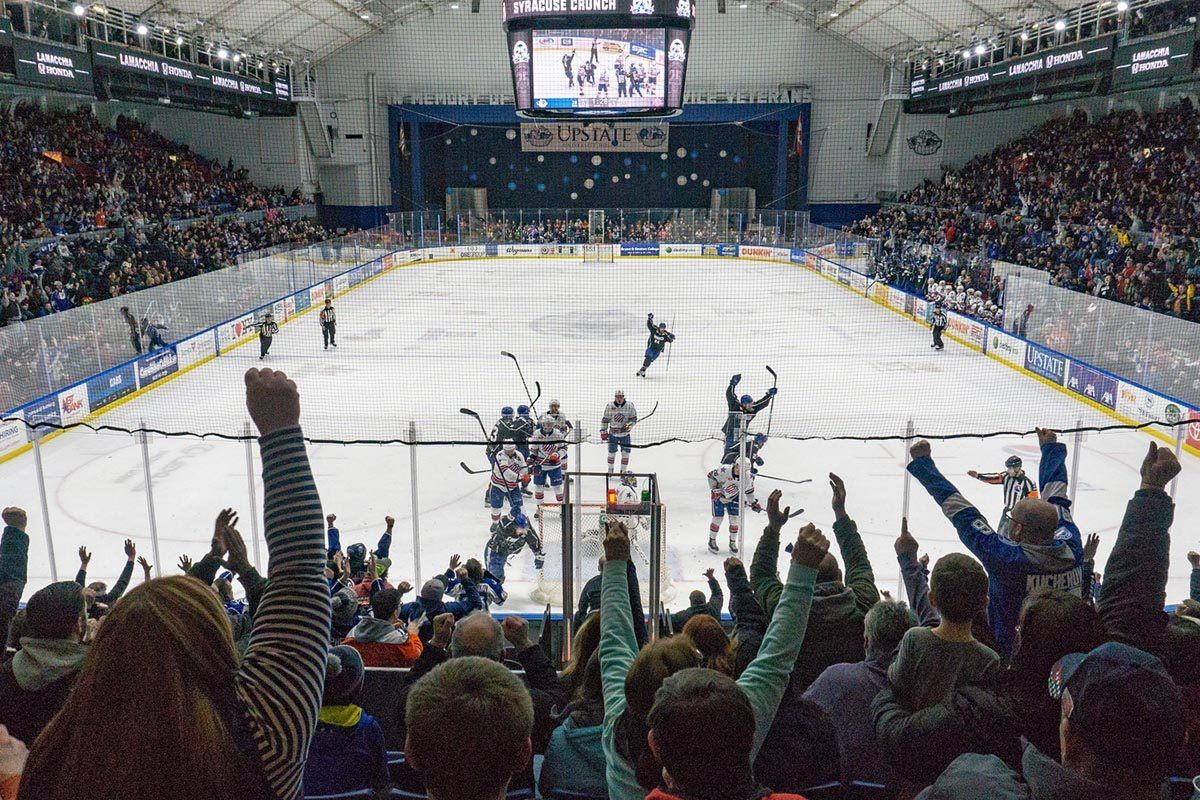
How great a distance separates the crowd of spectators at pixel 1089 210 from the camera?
48.0 feet

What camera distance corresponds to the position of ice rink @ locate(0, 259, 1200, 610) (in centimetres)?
759

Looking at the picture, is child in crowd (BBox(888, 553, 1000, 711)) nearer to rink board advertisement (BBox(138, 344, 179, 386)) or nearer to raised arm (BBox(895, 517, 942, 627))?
raised arm (BBox(895, 517, 942, 627))

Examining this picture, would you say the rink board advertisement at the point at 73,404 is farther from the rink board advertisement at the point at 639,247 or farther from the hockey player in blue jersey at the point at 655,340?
the rink board advertisement at the point at 639,247

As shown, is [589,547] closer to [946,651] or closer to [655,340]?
[946,651]

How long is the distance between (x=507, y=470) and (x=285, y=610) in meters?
5.90

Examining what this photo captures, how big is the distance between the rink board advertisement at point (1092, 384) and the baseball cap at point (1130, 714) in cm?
1052

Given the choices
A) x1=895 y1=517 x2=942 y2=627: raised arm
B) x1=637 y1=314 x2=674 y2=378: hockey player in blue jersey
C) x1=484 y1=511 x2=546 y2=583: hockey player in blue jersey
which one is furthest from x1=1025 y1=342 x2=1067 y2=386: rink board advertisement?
x1=895 y1=517 x2=942 y2=627: raised arm

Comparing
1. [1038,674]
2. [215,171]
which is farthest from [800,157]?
[1038,674]

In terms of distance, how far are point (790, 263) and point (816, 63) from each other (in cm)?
765

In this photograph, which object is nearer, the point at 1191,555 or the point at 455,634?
the point at 455,634

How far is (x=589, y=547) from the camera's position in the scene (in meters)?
5.68

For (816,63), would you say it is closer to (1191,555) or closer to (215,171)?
(215,171)

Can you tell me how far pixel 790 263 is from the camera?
84.6ft

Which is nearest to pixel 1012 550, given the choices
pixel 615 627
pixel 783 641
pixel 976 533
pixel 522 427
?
pixel 976 533
